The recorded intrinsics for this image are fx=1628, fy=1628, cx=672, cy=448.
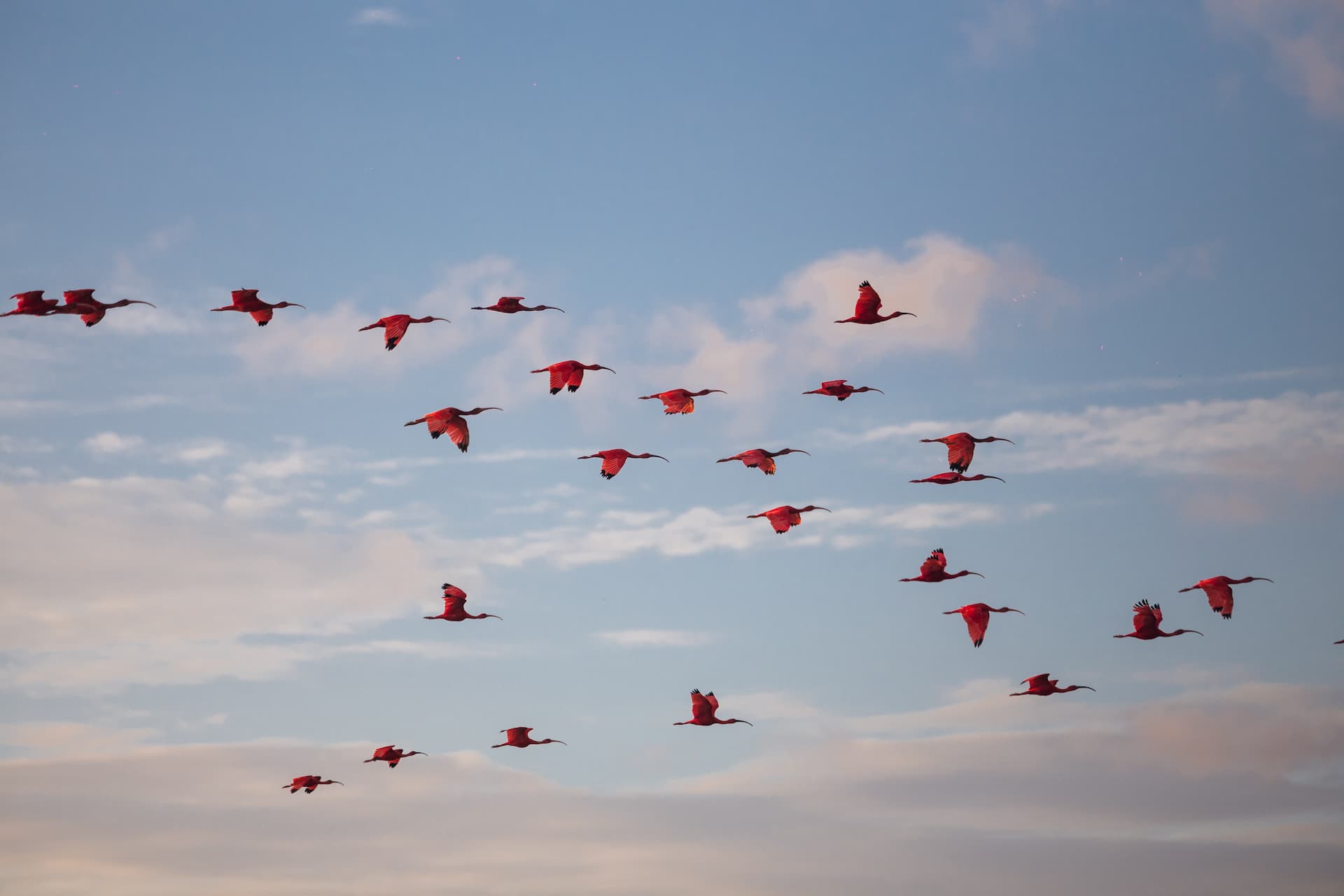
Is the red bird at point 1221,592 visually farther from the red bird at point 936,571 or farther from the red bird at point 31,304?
the red bird at point 31,304

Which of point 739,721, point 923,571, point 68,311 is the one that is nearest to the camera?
point 68,311

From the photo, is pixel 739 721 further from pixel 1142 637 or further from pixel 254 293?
pixel 254 293

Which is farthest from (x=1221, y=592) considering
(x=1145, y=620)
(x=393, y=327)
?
(x=393, y=327)

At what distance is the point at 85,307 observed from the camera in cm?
4850

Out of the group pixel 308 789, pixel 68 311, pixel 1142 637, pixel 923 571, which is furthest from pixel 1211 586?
pixel 68 311

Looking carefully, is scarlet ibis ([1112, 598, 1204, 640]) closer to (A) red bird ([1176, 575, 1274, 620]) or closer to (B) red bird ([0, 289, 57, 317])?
(A) red bird ([1176, 575, 1274, 620])

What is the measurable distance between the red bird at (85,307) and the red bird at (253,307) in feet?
11.0

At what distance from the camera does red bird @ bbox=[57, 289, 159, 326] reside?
47.9 meters

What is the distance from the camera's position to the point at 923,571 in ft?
168

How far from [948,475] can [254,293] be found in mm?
22040

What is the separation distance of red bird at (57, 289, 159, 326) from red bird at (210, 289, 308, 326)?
3338mm

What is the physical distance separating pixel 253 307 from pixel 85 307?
4958 millimetres

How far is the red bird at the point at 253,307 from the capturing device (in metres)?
50.3

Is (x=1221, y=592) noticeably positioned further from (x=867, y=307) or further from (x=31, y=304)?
(x=31, y=304)
